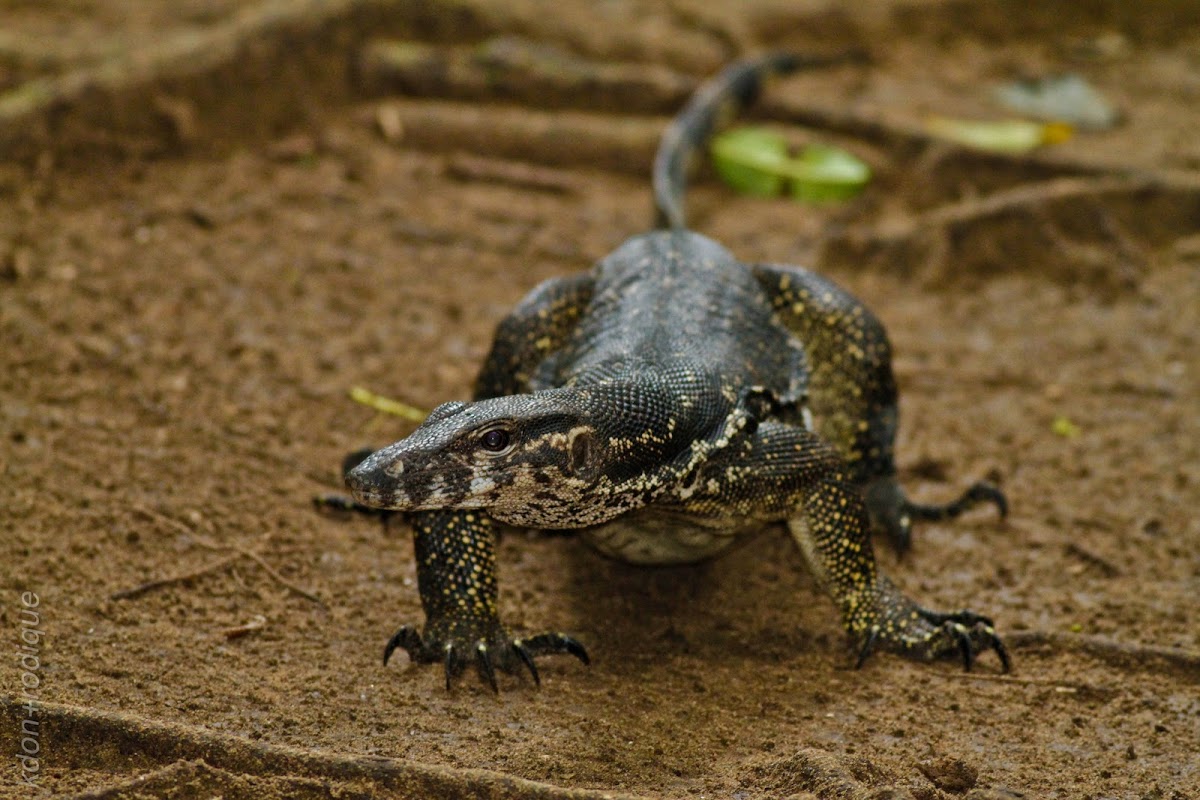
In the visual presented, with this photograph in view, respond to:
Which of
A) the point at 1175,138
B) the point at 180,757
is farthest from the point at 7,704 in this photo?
the point at 1175,138

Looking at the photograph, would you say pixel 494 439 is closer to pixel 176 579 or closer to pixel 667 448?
pixel 667 448

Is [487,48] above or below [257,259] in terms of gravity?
above

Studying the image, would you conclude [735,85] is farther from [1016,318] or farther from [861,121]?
[1016,318]

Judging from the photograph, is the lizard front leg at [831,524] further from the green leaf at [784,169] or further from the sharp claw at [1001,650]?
the green leaf at [784,169]

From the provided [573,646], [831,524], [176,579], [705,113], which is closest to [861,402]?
[831,524]

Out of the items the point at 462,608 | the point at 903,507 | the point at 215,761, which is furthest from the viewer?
the point at 903,507

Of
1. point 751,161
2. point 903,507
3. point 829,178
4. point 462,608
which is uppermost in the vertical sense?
point 751,161

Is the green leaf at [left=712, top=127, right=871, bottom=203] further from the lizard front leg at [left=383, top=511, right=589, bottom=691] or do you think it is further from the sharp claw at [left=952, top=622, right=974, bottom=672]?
the lizard front leg at [left=383, top=511, right=589, bottom=691]

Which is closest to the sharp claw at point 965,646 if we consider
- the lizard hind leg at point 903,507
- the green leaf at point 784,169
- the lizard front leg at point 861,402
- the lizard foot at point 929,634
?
the lizard foot at point 929,634
